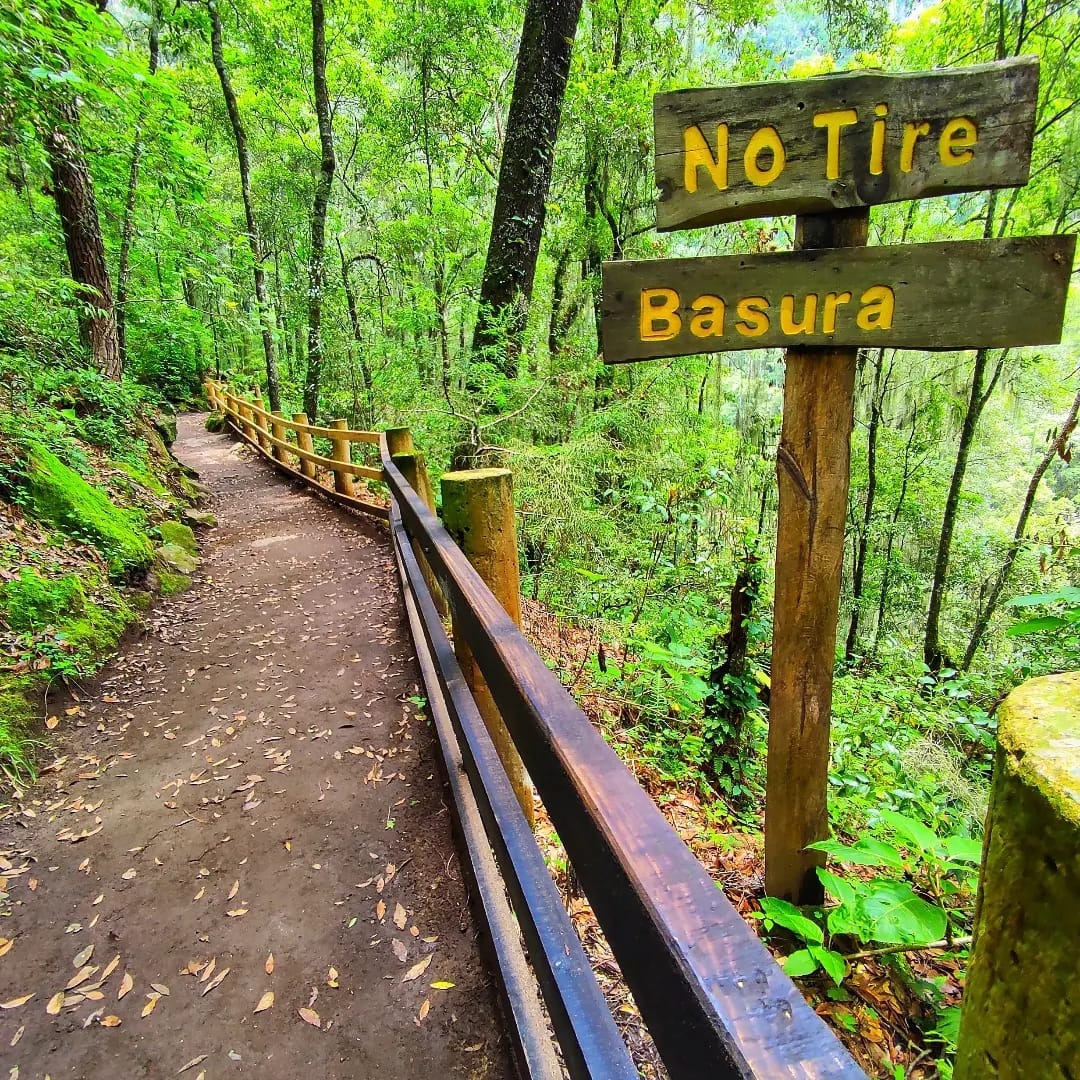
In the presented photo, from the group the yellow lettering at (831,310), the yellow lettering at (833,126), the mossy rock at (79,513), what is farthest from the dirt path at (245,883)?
the yellow lettering at (833,126)

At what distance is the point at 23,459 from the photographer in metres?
5.18

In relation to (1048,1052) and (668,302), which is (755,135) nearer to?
(668,302)

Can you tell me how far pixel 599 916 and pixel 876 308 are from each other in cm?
195

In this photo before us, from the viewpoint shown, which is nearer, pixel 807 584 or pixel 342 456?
pixel 807 584

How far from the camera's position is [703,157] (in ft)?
6.33

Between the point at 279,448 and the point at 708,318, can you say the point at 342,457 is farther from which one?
the point at 708,318

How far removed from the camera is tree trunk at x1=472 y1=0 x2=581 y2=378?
585 cm

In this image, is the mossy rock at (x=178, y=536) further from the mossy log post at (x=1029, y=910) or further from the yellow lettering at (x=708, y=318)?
the mossy log post at (x=1029, y=910)

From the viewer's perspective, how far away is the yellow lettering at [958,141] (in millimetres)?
1834

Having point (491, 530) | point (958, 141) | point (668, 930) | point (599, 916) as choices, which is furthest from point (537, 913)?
point (958, 141)

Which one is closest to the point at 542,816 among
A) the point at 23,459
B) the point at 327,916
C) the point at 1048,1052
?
the point at 327,916

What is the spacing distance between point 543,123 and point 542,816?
6370 millimetres

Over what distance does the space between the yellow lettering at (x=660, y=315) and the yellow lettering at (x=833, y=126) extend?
1.97 ft

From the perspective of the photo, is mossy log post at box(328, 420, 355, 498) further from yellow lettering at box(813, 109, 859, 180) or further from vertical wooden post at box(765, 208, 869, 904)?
yellow lettering at box(813, 109, 859, 180)
